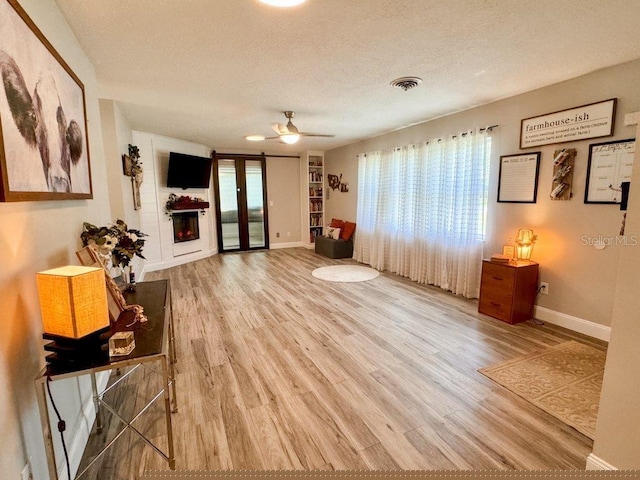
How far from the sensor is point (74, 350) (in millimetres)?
1132

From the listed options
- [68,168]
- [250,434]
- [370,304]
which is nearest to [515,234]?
[370,304]

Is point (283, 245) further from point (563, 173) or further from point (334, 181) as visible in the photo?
point (563, 173)

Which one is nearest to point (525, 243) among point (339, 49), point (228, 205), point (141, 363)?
point (339, 49)

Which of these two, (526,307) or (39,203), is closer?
(39,203)

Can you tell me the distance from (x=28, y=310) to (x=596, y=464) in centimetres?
263

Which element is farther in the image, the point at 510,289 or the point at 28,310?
the point at 510,289

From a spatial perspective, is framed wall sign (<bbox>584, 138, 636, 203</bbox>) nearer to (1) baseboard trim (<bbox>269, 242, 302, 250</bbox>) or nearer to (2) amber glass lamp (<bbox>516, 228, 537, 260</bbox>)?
(2) amber glass lamp (<bbox>516, 228, 537, 260</bbox>)

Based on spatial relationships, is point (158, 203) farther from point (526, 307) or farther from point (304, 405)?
point (526, 307)

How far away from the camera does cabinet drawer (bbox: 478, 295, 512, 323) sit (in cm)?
318

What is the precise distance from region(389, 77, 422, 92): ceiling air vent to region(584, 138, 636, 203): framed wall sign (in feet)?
5.74

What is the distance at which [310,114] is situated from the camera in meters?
4.02

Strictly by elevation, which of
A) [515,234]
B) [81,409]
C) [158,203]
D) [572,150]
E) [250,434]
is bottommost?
[250,434]

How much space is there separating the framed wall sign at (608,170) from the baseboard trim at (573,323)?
1194 millimetres

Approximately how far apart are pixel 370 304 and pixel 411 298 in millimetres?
629
